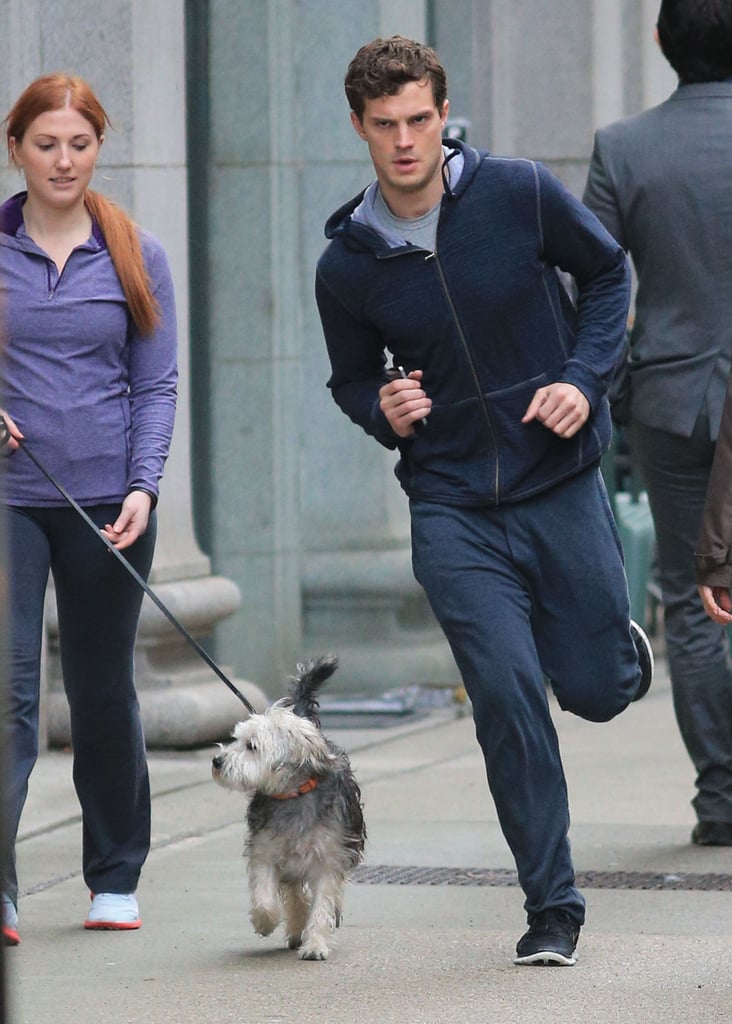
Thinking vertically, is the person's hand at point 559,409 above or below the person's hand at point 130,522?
above

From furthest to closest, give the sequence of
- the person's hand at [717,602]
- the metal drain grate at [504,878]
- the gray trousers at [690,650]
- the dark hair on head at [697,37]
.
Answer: the gray trousers at [690,650]
the dark hair on head at [697,37]
the metal drain grate at [504,878]
the person's hand at [717,602]

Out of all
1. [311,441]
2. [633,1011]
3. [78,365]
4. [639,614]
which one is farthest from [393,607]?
[633,1011]

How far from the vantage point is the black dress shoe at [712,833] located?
642 centimetres

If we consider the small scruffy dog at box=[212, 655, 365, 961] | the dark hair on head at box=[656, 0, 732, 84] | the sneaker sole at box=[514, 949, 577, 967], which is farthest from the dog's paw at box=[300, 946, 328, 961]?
the dark hair on head at box=[656, 0, 732, 84]

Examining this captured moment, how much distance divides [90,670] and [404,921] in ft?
3.22

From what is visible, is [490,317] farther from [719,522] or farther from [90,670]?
[90,670]

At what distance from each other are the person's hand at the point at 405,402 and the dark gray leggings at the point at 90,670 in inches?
30.0

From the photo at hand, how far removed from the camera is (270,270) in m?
9.68

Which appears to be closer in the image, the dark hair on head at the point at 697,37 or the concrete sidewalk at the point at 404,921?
the concrete sidewalk at the point at 404,921

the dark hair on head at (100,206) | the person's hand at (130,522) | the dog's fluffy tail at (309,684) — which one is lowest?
the dog's fluffy tail at (309,684)

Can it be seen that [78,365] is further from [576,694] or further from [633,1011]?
[633,1011]

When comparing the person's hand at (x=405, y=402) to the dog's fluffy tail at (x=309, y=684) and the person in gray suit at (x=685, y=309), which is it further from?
the person in gray suit at (x=685, y=309)

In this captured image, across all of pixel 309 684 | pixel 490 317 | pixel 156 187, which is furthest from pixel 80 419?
pixel 156 187

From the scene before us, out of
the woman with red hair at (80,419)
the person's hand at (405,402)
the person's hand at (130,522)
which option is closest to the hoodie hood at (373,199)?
the person's hand at (405,402)
